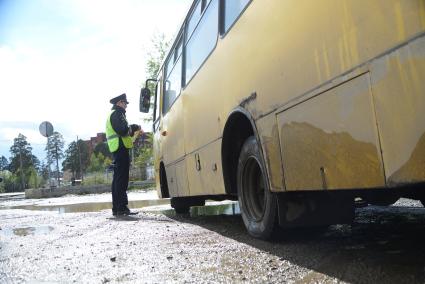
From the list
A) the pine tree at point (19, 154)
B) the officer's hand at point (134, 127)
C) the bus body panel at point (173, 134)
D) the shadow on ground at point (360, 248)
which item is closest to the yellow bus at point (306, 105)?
the shadow on ground at point (360, 248)

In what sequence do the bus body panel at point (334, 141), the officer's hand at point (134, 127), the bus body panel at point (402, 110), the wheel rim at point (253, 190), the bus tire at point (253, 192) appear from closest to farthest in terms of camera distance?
the bus body panel at point (402, 110) → the bus body panel at point (334, 141) → the bus tire at point (253, 192) → the wheel rim at point (253, 190) → the officer's hand at point (134, 127)

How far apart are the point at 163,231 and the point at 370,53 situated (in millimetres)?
3963

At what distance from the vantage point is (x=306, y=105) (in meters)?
3.16

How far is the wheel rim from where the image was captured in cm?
457

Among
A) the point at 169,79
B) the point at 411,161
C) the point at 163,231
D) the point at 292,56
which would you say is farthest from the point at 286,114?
the point at 169,79

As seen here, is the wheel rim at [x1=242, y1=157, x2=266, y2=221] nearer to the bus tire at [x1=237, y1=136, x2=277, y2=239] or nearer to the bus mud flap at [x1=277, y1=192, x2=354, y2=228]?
the bus tire at [x1=237, y1=136, x2=277, y2=239]

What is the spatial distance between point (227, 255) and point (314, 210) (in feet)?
2.53

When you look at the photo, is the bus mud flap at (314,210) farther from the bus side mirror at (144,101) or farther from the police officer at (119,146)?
the bus side mirror at (144,101)

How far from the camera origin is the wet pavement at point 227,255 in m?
3.09

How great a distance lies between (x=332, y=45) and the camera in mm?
2826

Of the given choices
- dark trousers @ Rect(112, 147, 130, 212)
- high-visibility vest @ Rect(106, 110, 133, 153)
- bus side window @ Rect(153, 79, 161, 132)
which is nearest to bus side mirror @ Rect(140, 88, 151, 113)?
bus side window @ Rect(153, 79, 161, 132)

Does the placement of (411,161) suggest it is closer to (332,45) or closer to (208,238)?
(332,45)

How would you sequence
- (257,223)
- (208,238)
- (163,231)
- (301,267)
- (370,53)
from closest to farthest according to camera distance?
(370,53) < (301,267) < (257,223) < (208,238) < (163,231)

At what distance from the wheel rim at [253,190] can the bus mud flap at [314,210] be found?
2.11 feet
